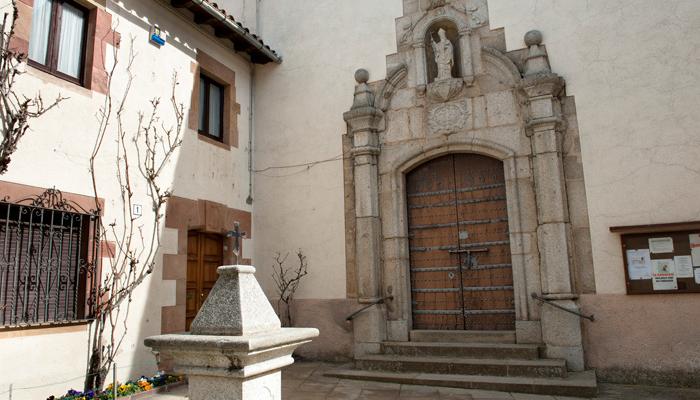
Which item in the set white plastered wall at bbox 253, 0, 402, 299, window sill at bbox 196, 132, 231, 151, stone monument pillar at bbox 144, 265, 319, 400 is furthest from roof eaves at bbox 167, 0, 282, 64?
stone monument pillar at bbox 144, 265, 319, 400

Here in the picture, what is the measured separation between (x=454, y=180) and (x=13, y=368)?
4893 mm

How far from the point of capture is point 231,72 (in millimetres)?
7254

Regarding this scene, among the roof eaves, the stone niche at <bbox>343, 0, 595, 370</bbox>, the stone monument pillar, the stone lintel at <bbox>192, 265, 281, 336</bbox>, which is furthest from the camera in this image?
the roof eaves

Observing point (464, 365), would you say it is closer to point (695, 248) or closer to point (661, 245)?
point (661, 245)

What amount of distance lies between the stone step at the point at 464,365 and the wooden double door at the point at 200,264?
6.88ft

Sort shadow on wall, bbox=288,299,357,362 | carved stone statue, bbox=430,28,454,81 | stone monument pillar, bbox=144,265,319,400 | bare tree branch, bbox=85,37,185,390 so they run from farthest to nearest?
1. shadow on wall, bbox=288,299,357,362
2. carved stone statue, bbox=430,28,454,81
3. bare tree branch, bbox=85,37,185,390
4. stone monument pillar, bbox=144,265,319,400

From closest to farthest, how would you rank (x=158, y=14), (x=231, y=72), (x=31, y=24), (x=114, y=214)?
Result: (x=31, y=24)
(x=114, y=214)
(x=158, y=14)
(x=231, y=72)

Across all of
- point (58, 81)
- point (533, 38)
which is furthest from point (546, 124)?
point (58, 81)

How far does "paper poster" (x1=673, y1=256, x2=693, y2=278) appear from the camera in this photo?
4.98m

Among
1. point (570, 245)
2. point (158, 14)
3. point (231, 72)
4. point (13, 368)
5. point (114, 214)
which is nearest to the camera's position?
point (13, 368)

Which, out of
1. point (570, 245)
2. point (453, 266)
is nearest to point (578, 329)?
point (570, 245)

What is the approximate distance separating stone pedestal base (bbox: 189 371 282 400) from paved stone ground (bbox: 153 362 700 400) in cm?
230

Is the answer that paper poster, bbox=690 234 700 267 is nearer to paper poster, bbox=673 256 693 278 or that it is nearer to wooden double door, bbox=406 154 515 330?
paper poster, bbox=673 256 693 278

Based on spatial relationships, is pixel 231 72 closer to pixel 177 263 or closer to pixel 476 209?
pixel 177 263
